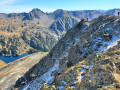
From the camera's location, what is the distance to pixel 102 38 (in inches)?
1655

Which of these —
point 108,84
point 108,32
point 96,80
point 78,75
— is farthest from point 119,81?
point 108,32

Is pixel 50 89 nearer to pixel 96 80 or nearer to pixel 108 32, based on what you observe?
pixel 96 80

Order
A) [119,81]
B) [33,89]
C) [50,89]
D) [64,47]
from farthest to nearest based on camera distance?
[64,47] → [33,89] → [50,89] → [119,81]

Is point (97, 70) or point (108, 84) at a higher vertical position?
point (97, 70)

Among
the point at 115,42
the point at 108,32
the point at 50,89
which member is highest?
the point at 108,32

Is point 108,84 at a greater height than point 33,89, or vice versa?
point 108,84

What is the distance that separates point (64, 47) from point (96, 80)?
4202 centimetres

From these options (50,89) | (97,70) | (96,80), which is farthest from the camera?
(50,89)

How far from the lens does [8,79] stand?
86.4 m

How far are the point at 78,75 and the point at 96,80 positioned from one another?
675cm

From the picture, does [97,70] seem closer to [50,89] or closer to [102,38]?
[50,89]

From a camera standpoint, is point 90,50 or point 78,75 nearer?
point 78,75

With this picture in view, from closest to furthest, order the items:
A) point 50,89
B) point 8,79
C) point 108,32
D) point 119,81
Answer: point 119,81, point 50,89, point 108,32, point 8,79

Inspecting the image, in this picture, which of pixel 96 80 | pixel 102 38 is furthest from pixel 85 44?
pixel 96 80
